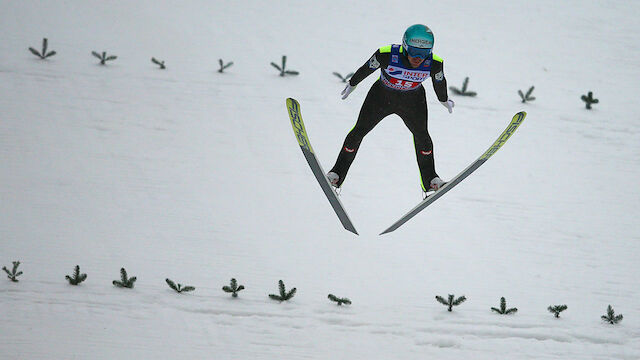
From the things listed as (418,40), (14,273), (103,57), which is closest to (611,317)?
(418,40)

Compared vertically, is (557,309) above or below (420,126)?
below

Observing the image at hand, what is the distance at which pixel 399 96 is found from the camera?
5199 mm

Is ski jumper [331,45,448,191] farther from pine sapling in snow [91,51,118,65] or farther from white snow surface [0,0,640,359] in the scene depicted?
pine sapling in snow [91,51,118,65]

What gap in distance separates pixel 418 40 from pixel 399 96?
0.62 metres

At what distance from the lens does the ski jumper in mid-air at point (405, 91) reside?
4.75 meters

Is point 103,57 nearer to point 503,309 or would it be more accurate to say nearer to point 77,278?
point 77,278

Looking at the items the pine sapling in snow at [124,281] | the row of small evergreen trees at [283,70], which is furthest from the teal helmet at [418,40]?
the row of small evergreen trees at [283,70]

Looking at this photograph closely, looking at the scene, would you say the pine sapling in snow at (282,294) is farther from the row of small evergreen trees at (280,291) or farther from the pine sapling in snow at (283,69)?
the pine sapling in snow at (283,69)

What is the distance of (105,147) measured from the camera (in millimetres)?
7555

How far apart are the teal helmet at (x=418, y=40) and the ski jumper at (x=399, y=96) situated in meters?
0.15


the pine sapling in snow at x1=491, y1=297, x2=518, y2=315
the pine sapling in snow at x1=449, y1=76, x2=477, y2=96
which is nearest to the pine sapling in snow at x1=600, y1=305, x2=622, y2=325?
the pine sapling in snow at x1=491, y1=297, x2=518, y2=315

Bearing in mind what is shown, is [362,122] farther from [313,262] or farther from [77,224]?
[77,224]

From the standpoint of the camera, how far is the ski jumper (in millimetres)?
4934

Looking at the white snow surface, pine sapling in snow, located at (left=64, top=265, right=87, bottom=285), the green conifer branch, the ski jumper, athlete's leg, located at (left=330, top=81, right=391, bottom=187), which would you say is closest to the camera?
the ski jumper
